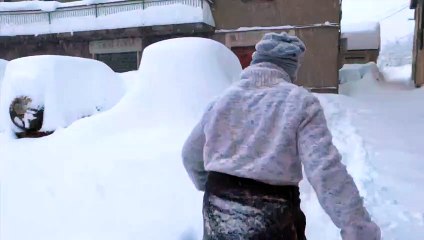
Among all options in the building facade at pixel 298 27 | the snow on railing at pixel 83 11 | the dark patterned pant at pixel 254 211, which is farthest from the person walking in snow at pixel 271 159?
the snow on railing at pixel 83 11

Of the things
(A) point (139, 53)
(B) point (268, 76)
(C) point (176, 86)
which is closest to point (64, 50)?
(A) point (139, 53)

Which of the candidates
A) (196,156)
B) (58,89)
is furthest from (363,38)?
(196,156)

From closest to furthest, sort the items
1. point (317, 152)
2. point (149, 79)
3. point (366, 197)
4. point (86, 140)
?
point (317, 152) → point (366, 197) → point (86, 140) → point (149, 79)

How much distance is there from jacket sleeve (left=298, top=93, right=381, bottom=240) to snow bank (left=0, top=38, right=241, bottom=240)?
66.8 inches

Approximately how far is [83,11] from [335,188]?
50.9 ft

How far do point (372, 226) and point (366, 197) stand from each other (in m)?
2.60

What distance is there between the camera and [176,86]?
5.31 meters

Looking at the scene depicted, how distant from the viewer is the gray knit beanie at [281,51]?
1812mm

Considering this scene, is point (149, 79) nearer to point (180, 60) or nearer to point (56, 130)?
point (180, 60)

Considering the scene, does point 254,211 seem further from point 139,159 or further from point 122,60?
point 122,60

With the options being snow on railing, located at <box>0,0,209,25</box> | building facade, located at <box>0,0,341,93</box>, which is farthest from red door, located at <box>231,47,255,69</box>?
snow on railing, located at <box>0,0,209,25</box>

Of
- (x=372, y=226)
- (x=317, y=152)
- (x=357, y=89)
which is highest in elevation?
(x=317, y=152)

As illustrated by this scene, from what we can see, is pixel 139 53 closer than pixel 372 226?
No

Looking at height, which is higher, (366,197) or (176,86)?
(176,86)
